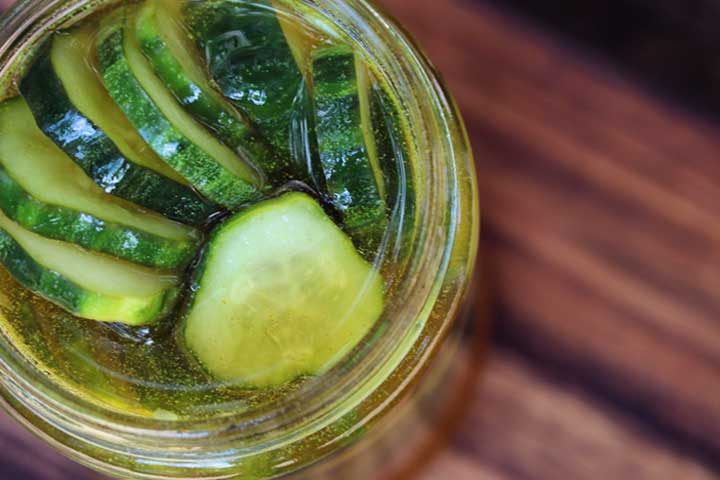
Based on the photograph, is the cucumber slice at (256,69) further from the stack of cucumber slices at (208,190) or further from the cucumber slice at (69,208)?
the cucumber slice at (69,208)

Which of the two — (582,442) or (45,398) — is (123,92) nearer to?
(45,398)

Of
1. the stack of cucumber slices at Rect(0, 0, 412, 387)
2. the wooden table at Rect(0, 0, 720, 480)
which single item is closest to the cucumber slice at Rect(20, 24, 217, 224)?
the stack of cucumber slices at Rect(0, 0, 412, 387)

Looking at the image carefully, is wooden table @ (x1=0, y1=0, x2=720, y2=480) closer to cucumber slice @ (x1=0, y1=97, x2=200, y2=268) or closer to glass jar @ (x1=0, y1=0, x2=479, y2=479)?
glass jar @ (x1=0, y1=0, x2=479, y2=479)

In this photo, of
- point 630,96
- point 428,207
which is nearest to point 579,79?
point 630,96

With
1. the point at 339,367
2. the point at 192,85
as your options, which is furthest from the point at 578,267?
the point at 192,85

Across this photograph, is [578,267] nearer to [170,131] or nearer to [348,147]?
[348,147]

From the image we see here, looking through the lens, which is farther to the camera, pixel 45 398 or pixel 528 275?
pixel 528 275
